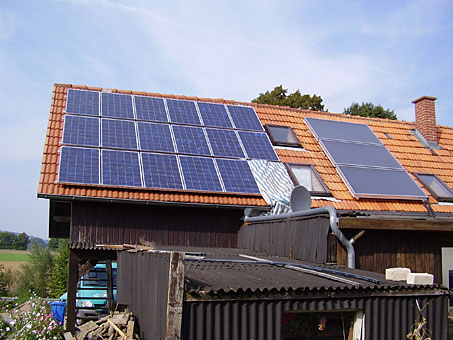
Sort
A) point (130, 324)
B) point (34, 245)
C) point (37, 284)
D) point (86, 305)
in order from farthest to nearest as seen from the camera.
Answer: point (34, 245)
point (37, 284)
point (86, 305)
point (130, 324)

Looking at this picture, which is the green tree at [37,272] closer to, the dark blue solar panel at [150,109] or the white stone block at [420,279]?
the dark blue solar panel at [150,109]

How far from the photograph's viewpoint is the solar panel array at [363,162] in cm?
1484

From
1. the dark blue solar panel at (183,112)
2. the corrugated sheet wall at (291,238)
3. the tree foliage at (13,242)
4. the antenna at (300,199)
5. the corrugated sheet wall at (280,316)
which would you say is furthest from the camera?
the tree foliage at (13,242)

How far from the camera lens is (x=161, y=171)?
1353 cm

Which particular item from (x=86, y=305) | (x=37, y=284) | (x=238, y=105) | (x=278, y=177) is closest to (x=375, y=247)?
(x=278, y=177)

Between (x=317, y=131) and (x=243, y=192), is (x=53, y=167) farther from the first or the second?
(x=317, y=131)

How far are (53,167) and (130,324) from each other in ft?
20.4

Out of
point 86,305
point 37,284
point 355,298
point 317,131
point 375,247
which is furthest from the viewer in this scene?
point 37,284

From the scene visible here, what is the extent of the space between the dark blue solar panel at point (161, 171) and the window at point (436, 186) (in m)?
8.25

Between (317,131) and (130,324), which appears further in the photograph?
(317,131)

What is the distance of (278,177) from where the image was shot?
565 inches

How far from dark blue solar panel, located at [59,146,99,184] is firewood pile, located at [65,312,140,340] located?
4.37m

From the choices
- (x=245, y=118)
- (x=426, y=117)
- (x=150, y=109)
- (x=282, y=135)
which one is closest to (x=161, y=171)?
(x=150, y=109)

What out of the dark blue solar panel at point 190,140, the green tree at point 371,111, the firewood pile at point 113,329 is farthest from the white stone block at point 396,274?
the green tree at point 371,111
